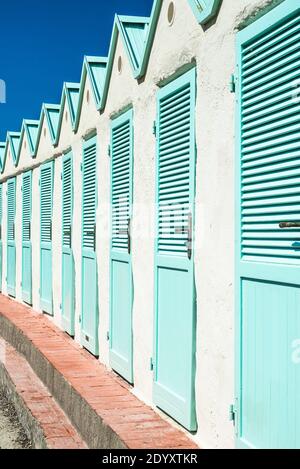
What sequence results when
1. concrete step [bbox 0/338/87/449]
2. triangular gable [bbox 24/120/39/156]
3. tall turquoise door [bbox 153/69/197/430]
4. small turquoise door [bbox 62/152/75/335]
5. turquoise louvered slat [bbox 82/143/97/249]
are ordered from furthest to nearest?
triangular gable [bbox 24/120/39/156] < small turquoise door [bbox 62/152/75/335] < turquoise louvered slat [bbox 82/143/97/249] < concrete step [bbox 0/338/87/449] < tall turquoise door [bbox 153/69/197/430]

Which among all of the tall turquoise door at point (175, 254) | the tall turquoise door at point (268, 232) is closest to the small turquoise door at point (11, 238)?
the tall turquoise door at point (175, 254)

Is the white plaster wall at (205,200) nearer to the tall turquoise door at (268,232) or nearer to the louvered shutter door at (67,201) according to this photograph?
the tall turquoise door at (268,232)

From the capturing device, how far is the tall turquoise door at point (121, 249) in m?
6.58

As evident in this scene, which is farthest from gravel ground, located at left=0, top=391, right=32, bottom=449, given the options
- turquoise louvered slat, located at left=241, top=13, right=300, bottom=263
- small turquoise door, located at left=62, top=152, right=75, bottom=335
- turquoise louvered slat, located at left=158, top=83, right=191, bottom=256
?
turquoise louvered slat, located at left=241, top=13, right=300, bottom=263

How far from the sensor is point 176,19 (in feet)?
17.4

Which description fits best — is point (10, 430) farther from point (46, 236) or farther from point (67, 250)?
point (46, 236)

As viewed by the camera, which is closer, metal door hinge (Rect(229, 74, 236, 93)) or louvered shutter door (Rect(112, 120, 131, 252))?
metal door hinge (Rect(229, 74, 236, 93))

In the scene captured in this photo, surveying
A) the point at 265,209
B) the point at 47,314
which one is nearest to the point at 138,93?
the point at 265,209

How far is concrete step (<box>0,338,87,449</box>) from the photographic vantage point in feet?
18.7

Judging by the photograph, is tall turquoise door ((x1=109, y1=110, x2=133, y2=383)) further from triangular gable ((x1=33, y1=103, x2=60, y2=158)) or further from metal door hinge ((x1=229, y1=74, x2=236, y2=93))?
triangular gable ((x1=33, y1=103, x2=60, y2=158))

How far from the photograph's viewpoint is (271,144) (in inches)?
144

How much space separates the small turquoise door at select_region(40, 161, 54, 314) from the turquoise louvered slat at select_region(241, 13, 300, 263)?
724 cm

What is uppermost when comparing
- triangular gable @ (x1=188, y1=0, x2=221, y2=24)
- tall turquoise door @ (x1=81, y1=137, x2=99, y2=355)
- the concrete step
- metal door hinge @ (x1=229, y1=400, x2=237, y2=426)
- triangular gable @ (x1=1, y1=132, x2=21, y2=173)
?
triangular gable @ (x1=1, y1=132, x2=21, y2=173)
